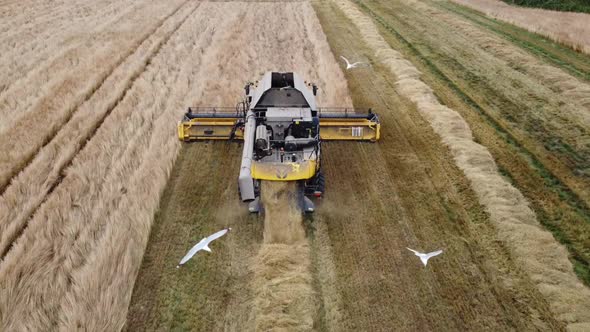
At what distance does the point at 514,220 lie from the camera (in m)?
9.62

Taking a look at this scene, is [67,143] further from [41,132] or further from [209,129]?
[209,129]

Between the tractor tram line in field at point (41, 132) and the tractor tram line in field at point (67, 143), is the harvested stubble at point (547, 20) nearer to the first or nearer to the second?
the tractor tram line in field at point (67, 143)

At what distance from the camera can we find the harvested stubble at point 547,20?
78.0 ft

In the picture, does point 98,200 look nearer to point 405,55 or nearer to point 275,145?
point 275,145

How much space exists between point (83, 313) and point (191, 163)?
5.54 metres

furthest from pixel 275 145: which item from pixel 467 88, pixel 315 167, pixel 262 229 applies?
pixel 467 88

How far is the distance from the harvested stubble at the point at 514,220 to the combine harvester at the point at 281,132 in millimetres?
2644

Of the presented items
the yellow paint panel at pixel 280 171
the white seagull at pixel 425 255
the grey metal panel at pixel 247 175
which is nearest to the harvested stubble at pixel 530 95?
the white seagull at pixel 425 255

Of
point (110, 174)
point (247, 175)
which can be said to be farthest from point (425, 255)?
point (110, 174)

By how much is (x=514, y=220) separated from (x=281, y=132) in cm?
550

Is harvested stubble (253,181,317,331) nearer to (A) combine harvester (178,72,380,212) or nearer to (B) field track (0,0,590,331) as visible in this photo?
(B) field track (0,0,590,331)

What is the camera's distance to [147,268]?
8398 mm

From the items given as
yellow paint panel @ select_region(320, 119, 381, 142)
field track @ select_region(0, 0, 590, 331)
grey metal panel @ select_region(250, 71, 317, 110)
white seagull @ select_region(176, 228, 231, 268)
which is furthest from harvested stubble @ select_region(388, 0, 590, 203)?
white seagull @ select_region(176, 228, 231, 268)

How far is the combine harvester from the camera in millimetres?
9070
